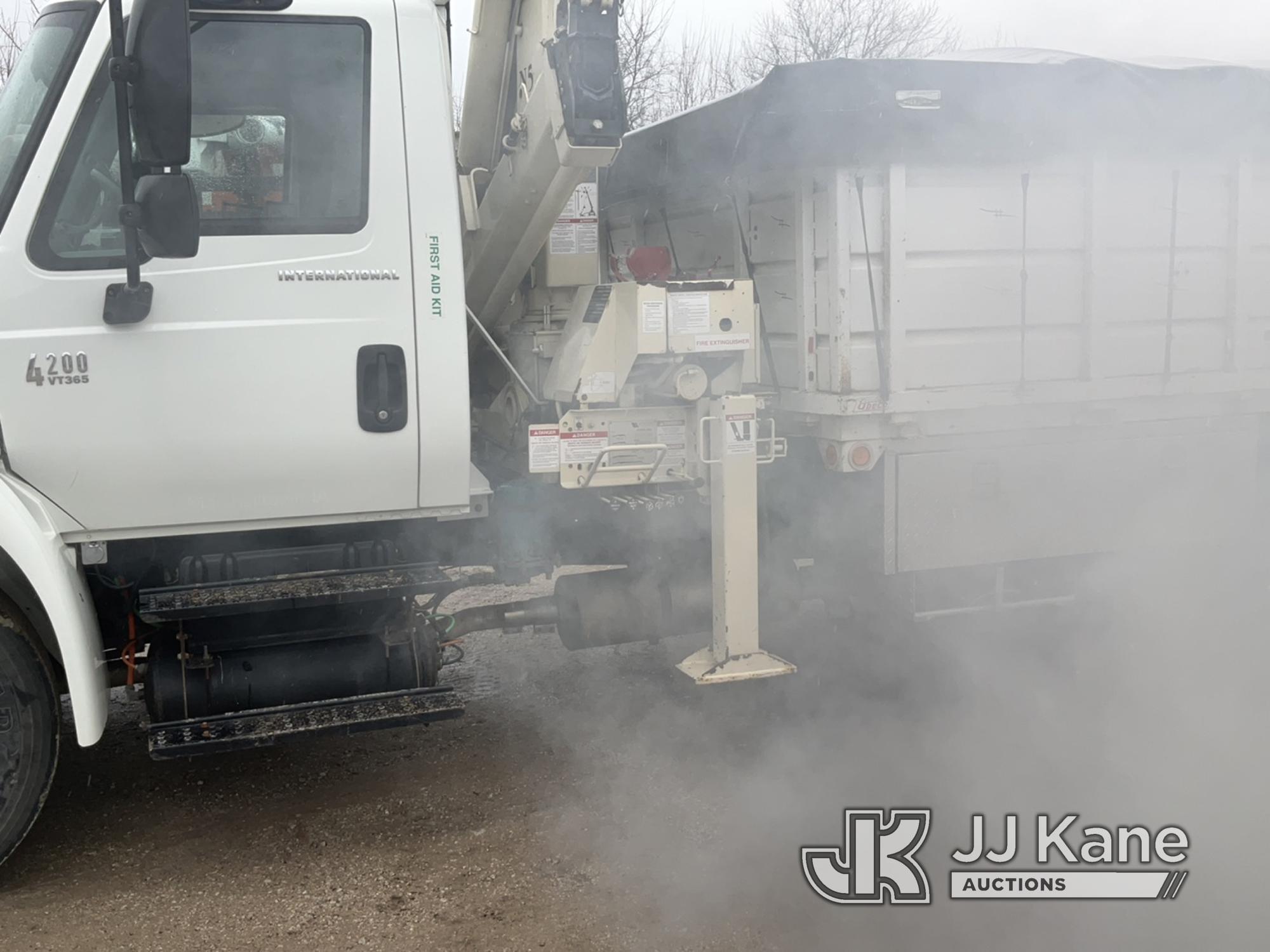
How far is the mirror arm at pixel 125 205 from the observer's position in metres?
2.63

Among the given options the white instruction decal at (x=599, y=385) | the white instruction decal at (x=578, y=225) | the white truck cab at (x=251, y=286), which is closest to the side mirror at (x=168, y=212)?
the white truck cab at (x=251, y=286)

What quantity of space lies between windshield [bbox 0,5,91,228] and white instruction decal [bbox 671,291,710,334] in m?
1.84

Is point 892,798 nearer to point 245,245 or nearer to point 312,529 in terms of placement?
point 312,529

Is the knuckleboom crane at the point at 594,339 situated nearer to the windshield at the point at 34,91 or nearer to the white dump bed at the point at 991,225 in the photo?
the white dump bed at the point at 991,225

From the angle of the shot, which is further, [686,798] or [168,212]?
[686,798]

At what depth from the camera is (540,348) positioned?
4035 millimetres

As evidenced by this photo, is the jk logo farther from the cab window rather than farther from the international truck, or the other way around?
the cab window

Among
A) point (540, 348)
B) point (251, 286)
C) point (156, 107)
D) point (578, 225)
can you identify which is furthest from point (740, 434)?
point (156, 107)

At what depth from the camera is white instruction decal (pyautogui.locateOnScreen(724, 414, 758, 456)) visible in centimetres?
389

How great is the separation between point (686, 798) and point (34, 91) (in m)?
2.92

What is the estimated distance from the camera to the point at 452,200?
3.39m

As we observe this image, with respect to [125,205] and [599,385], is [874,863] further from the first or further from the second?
[125,205]

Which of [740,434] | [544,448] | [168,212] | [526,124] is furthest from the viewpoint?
[740,434]

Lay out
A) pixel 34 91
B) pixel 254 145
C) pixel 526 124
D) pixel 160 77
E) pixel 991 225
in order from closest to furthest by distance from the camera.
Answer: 1. pixel 160 77
2. pixel 34 91
3. pixel 254 145
4. pixel 526 124
5. pixel 991 225
